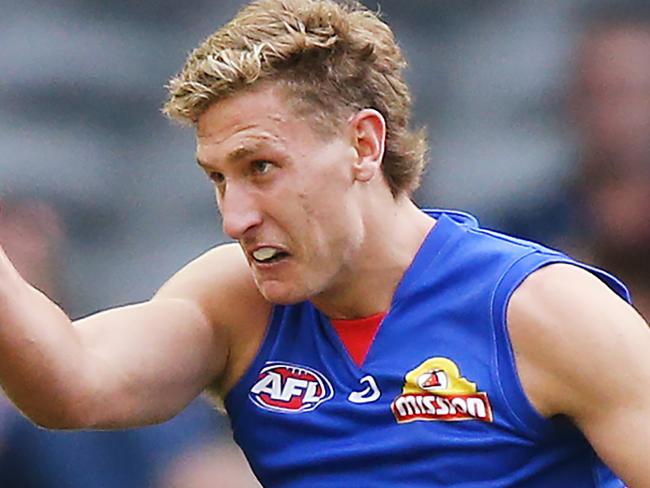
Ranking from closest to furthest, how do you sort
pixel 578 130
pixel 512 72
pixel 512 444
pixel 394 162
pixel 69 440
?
pixel 512 444 → pixel 394 162 → pixel 69 440 → pixel 578 130 → pixel 512 72

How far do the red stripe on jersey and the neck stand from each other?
0.01 m

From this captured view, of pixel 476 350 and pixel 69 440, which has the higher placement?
pixel 476 350

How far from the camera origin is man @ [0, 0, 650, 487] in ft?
8.78

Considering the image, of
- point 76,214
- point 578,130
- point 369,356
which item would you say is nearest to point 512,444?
point 369,356

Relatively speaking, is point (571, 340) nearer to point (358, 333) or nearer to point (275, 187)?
point (358, 333)

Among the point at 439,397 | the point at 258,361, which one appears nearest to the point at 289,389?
the point at 258,361

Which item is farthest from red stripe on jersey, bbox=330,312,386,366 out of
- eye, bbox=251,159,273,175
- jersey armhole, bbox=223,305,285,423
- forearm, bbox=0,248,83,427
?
forearm, bbox=0,248,83,427

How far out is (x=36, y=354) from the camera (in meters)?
2.65

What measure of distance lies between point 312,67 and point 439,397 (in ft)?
1.94

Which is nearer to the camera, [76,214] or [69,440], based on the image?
[69,440]

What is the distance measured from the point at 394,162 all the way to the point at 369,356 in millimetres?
356

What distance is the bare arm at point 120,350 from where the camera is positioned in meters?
2.64

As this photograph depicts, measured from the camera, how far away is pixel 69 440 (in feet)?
14.0

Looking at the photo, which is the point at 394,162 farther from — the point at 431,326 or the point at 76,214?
the point at 76,214
